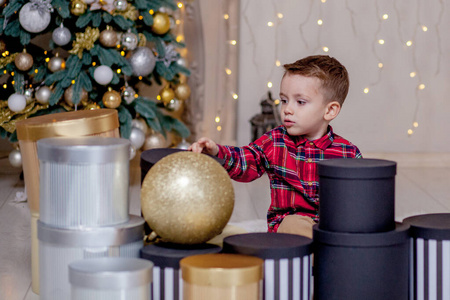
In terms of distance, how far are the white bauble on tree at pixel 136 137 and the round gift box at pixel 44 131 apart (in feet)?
4.40

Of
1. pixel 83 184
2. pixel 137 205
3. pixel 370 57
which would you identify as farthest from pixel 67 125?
pixel 370 57

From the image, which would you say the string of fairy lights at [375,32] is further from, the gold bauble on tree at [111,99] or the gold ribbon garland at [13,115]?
the gold ribbon garland at [13,115]

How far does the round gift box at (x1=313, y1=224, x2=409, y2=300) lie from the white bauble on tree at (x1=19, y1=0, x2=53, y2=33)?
6.38ft

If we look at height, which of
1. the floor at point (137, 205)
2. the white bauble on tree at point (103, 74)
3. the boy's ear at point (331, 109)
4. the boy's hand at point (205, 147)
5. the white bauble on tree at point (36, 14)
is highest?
the white bauble on tree at point (36, 14)

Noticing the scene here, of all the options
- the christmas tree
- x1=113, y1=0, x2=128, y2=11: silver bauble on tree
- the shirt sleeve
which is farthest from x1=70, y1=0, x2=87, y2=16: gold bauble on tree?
the shirt sleeve

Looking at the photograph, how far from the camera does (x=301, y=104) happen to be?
6.49 ft

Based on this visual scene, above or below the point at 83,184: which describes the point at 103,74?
above

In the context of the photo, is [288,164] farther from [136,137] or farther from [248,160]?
[136,137]

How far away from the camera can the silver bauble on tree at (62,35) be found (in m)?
3.04

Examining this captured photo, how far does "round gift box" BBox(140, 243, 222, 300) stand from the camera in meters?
1.41

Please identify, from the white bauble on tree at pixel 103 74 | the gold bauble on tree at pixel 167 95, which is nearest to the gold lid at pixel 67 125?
the white bauble on tree at pixel 103 74

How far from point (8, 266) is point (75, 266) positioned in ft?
2.78

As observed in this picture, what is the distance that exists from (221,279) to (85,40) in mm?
2017

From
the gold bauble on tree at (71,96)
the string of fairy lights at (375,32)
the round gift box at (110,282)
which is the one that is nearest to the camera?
the round gift box at (110,282)
